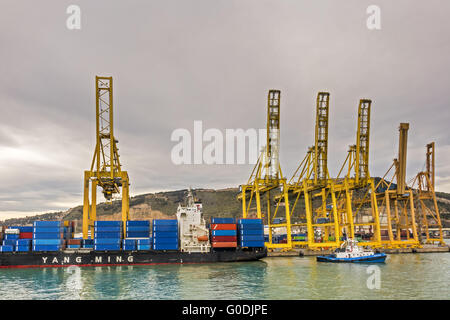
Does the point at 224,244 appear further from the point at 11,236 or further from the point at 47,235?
the point at 11,236

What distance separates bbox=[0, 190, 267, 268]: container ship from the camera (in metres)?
44.3

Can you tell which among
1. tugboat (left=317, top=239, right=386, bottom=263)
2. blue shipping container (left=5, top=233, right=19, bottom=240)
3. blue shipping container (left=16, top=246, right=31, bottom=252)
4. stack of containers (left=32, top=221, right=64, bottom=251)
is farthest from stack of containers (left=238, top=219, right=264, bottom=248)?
blue shipping container (left=5, top=233, right=19, bottom=240)

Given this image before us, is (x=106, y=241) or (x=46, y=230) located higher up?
(x=46, y=230)

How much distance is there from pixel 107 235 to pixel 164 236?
782 cm

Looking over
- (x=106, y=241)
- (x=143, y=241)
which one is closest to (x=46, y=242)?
(x=106, y=241)

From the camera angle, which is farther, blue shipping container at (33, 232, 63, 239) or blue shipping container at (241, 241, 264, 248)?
blue shipping container at (241, 241, 264, 248)

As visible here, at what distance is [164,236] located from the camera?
4628 cm

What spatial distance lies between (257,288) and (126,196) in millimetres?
33592

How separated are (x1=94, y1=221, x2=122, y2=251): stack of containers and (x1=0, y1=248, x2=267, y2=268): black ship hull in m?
0.80

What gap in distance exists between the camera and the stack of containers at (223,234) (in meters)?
47.2

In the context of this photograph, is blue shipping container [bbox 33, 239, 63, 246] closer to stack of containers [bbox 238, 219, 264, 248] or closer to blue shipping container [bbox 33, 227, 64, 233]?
blue shipping container [bbox 33, 227, 64, 233]
